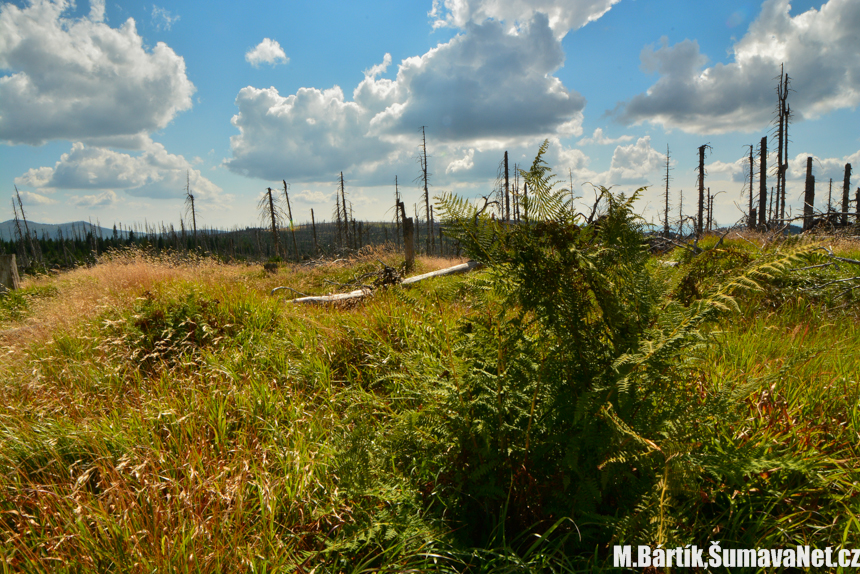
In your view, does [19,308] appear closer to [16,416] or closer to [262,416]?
[16,416]

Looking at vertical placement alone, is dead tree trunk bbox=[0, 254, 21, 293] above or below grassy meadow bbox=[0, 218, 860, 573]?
above

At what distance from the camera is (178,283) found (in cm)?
598

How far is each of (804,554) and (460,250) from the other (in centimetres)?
172

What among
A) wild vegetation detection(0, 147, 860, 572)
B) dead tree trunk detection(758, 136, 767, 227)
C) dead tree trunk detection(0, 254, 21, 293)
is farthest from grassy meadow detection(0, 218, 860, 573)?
dead tree trunk detection(758, 136, 767, 227)

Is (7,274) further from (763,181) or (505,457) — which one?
(763,181)

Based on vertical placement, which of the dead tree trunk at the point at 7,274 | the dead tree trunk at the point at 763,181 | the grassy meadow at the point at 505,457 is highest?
the dead tree trunk at the point at 763,181

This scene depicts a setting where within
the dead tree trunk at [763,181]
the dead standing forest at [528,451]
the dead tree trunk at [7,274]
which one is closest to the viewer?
the dead standing forest at [528,451]

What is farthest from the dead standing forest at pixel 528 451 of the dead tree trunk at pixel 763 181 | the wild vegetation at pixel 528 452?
the dead tree trunk at pixel 763 181

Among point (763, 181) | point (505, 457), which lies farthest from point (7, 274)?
point (763, 181)

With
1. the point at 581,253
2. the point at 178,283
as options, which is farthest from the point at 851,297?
the point at 178,283

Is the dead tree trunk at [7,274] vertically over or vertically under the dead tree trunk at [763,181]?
under

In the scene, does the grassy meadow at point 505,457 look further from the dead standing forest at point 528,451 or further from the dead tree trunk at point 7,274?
the dead tree trunk at point 7,274

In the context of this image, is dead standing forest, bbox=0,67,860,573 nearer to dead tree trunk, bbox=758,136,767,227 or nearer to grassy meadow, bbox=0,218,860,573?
grassy meadow, bbox=0,218,860,573

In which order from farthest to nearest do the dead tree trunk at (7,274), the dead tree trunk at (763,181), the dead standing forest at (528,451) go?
the dead tree trunk at (763,181) < the dead tree trunk at (7,274) < the dead standing forest at (528,451)
